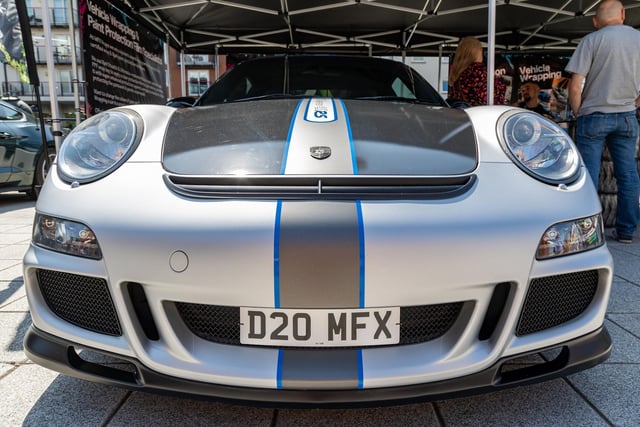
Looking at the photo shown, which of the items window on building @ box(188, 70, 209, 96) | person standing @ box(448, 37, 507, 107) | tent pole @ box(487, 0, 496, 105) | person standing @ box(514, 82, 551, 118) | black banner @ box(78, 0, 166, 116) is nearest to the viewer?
tent pole @ box(487, 0, 496, 105)

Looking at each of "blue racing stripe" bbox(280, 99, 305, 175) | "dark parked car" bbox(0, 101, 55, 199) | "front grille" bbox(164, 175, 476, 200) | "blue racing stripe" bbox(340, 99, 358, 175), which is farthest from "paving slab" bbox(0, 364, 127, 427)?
"dark parked car" bbox(0, 101, 55, 199)

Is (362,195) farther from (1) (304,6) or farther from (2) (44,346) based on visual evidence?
(1) (304,6)

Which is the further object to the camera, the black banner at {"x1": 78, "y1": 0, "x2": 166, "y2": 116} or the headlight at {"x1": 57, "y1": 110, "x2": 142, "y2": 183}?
the black banner at {"x1": 78, "y1": 0, "x2": 166, "y2": 116}

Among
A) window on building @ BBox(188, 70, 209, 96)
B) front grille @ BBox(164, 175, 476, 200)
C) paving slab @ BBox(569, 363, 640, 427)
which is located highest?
window on building @ BBox(188, 70, 209, 96)

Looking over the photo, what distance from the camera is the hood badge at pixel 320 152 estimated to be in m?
1.29

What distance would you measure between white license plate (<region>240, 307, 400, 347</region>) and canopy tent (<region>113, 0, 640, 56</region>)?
5.11 metres

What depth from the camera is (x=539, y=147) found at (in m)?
1.40

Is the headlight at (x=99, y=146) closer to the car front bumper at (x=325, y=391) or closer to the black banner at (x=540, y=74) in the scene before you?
the car front bumper at (x=325, y=391)

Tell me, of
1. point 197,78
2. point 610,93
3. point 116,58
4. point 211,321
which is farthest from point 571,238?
point 197,78

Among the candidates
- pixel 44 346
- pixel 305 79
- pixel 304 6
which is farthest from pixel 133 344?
pixel 304 6

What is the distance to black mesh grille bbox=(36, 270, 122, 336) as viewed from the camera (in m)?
1.16

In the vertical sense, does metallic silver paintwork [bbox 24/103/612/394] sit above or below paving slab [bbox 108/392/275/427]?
above

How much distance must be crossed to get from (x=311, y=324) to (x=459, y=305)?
37 centimetres

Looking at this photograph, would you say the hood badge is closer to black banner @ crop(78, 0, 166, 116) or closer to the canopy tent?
black banner @ crop(78, 0, 166, 116)
